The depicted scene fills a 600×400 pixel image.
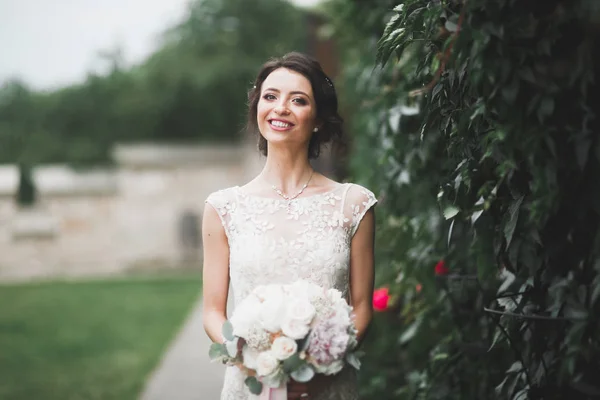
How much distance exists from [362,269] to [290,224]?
1.01 ft

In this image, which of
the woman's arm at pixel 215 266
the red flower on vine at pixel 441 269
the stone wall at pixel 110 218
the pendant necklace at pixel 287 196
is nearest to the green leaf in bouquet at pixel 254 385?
the woman's arm at pixel 215 266

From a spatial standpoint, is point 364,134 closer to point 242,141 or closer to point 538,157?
point 538,157

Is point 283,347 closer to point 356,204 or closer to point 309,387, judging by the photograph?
point 309,387

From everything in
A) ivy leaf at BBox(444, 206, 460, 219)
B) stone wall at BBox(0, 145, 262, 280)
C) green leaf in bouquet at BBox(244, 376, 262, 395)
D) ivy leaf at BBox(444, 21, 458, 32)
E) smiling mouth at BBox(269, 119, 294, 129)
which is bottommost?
stone wall at BBox(0, 145, 262, 280)

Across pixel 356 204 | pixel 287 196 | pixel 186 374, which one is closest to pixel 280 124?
pixel 287 196

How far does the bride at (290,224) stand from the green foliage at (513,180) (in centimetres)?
39

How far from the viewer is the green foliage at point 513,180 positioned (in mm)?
1722

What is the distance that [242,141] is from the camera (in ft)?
61.6

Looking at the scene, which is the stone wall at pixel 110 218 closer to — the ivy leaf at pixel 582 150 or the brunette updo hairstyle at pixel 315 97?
the brunette updo hairstyle at pixel 315 97

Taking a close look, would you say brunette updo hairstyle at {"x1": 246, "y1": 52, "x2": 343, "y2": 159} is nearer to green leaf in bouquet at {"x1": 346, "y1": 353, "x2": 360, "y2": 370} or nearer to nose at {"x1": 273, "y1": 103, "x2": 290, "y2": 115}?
nose at {"x1": 273, "y1": 103, "x2": 290, "y2": 115}

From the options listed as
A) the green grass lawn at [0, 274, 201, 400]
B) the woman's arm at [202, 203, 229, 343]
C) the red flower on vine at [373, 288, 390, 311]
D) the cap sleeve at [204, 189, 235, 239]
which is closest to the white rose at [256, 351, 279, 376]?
the woman's arm at [202, 203, 229, 343]

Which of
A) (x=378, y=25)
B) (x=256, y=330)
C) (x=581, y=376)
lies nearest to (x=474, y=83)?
(x=581, y=376)

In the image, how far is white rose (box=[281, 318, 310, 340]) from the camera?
83.7 inches

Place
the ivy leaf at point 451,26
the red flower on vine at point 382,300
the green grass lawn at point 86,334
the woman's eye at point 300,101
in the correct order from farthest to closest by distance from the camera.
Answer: the green grass lawn at point 86,334 < the red flower on vine at point 382,300 < the woman's eye at point 300,101 < the ivy leaf at point 451,26
